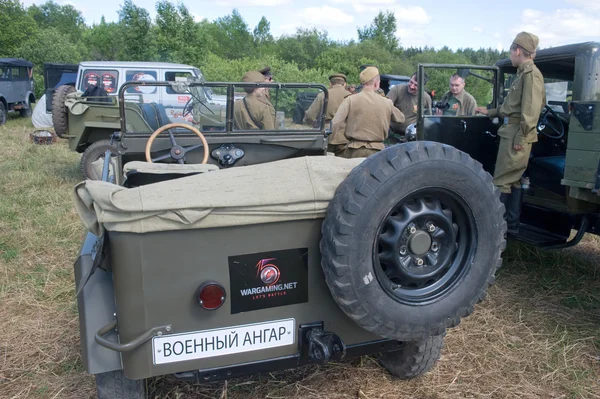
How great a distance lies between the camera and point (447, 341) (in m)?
3.44

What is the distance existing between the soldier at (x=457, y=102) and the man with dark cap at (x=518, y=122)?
651 millimetres

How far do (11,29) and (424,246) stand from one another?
32.8m

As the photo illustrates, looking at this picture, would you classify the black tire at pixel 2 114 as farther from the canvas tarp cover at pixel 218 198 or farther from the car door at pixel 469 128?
the canvas tarp cover at pixel 218 198

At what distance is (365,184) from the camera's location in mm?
2088

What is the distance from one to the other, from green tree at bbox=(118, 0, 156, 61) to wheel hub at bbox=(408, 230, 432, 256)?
→ 21.5 metres

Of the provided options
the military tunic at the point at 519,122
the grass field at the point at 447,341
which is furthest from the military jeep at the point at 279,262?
the military tunic at the point at 519,122

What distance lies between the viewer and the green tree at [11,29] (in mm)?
29188

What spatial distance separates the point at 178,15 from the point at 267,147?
2013 cm

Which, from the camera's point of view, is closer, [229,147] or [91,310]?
[91,310]

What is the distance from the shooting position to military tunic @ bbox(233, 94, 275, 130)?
372 centimetres

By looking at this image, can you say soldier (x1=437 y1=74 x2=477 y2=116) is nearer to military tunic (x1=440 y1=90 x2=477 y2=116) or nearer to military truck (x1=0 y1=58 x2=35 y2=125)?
military tunic (x1=440 y1=90 x2=477 y2=116)

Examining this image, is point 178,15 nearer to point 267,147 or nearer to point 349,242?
point 267,147

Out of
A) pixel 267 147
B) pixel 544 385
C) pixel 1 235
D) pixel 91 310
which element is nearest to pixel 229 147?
pixel 267 147

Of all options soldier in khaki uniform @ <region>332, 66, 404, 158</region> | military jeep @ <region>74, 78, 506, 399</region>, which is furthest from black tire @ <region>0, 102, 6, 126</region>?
military jeep @ <region>74, 78, 506, 399</region>
